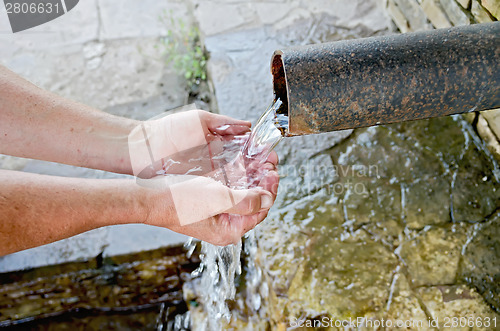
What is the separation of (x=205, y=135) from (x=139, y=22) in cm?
218

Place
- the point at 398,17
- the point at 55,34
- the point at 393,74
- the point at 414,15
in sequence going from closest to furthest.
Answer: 1. the point at 393,74
2. the point at 414,15
3. the point at 398,17
4. the point at 55,34

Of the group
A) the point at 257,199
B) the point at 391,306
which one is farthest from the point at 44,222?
the point at 391,306

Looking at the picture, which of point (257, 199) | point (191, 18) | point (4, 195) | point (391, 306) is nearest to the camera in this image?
point (4, 195)

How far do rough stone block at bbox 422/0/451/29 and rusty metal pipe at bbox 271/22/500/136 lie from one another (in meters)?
1.43

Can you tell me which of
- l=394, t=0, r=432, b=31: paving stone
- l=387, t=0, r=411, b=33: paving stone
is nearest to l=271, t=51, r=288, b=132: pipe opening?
l=394, t=0, r=432, b=31: paving stone

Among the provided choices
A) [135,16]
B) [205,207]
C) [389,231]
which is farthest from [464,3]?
[135,16]

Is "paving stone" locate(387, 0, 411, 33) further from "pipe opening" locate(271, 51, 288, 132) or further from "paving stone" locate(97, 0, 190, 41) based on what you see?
"pipe opening" locate(271, 51, 288, 132)

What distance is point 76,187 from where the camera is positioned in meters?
1.62

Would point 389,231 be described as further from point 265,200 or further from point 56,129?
point 56,129

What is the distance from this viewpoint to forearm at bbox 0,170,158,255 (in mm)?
1425

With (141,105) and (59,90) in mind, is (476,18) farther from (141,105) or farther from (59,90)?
(59,90)

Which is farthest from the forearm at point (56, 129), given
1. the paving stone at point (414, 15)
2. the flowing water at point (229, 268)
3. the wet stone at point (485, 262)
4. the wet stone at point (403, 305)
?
the paving stone at point (414, 15)

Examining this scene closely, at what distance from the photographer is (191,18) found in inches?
151

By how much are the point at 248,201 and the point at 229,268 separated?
64 centimetres
